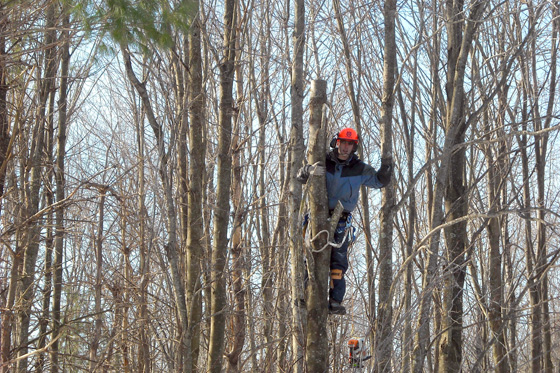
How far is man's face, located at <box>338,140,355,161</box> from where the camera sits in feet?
15.1

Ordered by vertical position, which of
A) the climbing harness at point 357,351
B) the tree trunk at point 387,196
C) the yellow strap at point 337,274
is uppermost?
the tree trunk at point 387,196

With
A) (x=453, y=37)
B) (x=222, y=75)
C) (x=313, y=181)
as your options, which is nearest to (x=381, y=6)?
(x=453, y=37)

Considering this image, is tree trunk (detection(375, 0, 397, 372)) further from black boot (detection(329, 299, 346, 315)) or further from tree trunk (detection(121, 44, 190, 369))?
tree trunk (detection(121, 44, 190, 369))

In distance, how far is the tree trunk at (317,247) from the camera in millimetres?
4066

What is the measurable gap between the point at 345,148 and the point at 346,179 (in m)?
0.25

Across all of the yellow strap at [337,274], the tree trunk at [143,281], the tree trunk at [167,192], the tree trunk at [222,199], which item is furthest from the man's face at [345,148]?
the tree trunk at [222,199]

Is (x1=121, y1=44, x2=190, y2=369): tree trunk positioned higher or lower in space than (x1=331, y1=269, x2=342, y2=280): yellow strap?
higher

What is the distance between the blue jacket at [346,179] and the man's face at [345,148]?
0.03 meters

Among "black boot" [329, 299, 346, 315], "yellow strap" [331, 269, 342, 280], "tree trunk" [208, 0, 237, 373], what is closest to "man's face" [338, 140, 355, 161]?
"yellow strap" [331, 269, 342, 280]

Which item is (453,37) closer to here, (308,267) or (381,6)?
(381,6)

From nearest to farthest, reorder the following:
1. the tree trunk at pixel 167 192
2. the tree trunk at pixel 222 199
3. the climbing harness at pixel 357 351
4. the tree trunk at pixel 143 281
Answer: the climbing harness at pixel 357 351 → the tree trunk at pixel 167 192 → the tree trunk at pixel 143 281 → the tree trunk at pixel 222 199

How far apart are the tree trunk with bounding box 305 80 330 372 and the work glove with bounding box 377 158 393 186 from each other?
691 millimetres

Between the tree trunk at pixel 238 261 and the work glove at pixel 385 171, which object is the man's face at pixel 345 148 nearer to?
the work glove at pixel 385 171

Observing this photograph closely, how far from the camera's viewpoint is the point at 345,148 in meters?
4.60
